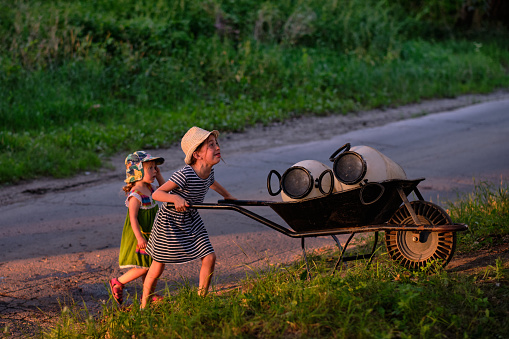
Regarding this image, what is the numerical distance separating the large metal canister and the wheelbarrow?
0.32 feet

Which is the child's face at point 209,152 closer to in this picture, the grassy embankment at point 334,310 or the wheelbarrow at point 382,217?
the wheelbarrow at point 382,217

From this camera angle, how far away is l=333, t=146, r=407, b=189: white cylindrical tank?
409 centimetres

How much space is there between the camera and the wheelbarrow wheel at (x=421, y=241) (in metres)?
4.07

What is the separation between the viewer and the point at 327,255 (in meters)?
5.23

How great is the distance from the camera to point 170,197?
4051 millimetres

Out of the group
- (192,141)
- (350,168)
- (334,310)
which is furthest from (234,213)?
(334,310)

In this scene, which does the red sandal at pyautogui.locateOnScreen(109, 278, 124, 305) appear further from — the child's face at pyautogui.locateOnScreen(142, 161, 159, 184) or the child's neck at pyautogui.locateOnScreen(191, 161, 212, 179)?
the child's neck at pyautogui.locateOnScreen(191, 161, 212, 179)

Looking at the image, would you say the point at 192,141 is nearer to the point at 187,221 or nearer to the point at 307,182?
the point at 187,221

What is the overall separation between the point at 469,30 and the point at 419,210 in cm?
2187

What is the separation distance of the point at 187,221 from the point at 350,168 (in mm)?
1135

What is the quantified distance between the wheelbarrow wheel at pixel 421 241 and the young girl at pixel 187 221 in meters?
1.25

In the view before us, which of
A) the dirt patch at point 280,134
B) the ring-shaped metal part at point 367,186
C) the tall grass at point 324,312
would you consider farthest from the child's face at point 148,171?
the dirt patch at point 280,134

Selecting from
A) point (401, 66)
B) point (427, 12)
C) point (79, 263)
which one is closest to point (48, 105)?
point (79, 263)

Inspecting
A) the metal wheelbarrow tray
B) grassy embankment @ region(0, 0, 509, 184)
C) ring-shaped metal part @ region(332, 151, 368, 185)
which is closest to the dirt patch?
grassy embankment @ region(0, 0, 509, 184)
